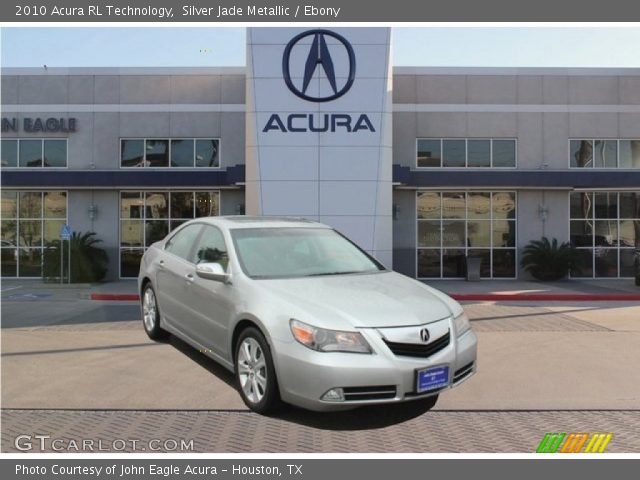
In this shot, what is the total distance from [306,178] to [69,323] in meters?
8.94

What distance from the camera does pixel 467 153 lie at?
910 inches

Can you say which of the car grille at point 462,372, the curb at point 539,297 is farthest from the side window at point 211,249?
the curb at point 539,297

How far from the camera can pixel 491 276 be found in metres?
23.2

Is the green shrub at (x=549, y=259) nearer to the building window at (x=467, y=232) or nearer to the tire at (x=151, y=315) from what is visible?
the building window at (x=467, y=232)

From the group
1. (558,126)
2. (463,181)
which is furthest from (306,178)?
(558,126)

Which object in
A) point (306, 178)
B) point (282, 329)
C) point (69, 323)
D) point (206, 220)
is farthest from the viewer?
point (306, 178)

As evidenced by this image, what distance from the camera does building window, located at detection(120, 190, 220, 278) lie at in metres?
22.7

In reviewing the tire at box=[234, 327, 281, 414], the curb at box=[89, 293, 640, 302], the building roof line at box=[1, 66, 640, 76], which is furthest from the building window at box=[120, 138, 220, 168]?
the tire at box=[234, 327, 281, 414]

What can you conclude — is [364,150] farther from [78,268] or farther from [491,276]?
[78,268]

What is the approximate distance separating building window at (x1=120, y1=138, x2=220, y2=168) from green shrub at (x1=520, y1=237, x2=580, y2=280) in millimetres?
12483

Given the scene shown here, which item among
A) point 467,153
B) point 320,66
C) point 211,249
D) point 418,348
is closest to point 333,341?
point 418,348

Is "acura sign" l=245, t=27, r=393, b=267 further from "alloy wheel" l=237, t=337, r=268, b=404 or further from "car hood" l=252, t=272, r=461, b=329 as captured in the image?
"alloy wheel" l=237, t=337, r=268, b=404

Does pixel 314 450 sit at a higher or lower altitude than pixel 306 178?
lower

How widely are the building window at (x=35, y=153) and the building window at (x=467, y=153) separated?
13908mm
